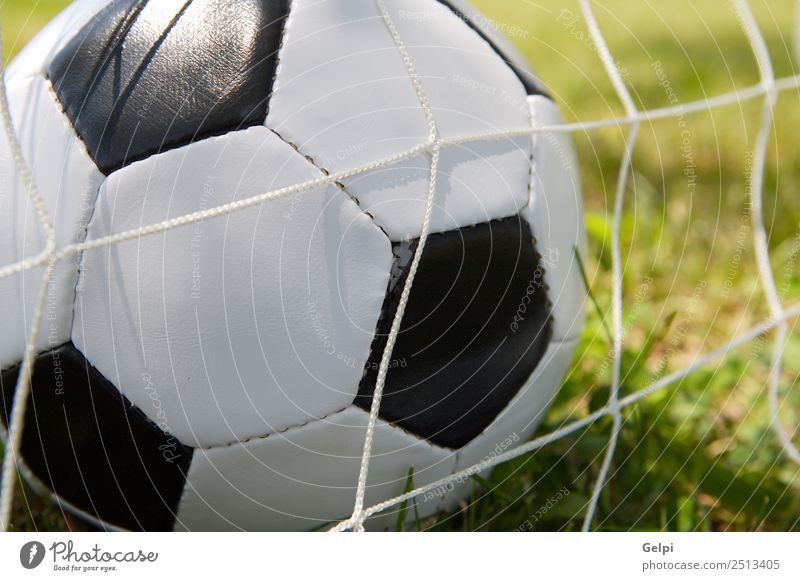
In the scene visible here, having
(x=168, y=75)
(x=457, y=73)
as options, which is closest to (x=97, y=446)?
(x=168, y=75)

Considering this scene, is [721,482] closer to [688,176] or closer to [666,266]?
[666,266]

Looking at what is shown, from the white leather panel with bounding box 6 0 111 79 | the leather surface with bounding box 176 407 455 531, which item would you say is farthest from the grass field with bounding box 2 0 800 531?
the white leather panel with bounding box 6 0 111 79

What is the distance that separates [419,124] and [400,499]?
0.52 m

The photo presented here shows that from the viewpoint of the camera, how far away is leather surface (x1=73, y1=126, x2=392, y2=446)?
3.49ft

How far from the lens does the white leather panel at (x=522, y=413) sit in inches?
49.8

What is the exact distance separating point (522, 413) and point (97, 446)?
0.61m

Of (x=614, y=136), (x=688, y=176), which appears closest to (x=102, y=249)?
(x=688, y=176)

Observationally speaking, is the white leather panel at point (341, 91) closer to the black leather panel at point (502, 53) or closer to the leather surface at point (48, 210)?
the black leather panel at point (502, 53)

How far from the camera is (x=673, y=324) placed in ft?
6.70

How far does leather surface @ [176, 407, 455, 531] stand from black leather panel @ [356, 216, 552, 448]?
0.11 ft

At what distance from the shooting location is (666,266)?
7.22 feet
